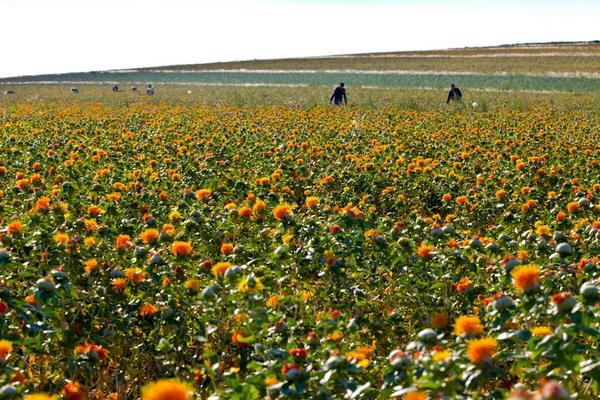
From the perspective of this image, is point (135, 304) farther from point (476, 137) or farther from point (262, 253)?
point (476, 137)

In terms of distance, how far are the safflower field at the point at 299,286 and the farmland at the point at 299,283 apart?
0.01m

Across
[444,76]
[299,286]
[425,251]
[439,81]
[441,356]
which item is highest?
[444,76]

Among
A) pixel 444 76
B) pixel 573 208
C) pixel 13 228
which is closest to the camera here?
pixel 13 228

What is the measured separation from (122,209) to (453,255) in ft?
9.42

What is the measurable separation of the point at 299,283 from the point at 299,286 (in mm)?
570

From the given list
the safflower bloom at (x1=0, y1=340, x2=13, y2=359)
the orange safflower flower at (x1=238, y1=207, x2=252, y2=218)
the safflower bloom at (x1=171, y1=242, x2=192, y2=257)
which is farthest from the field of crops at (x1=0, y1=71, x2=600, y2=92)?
the safflower bloom at (x1=0, y1=340, x2=13, y2=359)

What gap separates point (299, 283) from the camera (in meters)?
4.04

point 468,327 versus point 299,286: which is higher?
point 468,327

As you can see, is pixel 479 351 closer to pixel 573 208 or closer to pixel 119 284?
pixel 119 284

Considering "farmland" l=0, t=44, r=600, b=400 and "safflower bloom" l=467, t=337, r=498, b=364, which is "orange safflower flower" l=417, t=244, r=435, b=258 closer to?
"farmland" l=0, t=44, r=600, b=400

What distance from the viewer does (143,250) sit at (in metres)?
3.67

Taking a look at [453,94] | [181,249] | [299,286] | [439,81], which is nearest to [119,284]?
Result: [181,249]

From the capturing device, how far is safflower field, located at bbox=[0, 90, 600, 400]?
2.30 m

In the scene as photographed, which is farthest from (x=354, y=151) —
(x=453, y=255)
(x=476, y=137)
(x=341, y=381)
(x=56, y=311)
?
(x=341, y=381)
